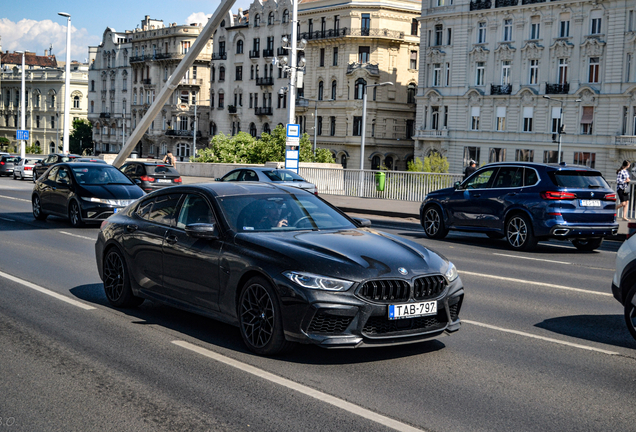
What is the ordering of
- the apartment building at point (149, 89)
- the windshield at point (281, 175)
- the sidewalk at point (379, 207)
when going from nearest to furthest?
the windshield at point (281, 175) < the sidewalk at point (379, 207) < the apartment building at point (149, 89)

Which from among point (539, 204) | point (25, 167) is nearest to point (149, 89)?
point (25, 167)

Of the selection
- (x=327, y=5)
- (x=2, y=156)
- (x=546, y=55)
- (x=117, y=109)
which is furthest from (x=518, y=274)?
(x=117, y=109)

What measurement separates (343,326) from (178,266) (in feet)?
7.16

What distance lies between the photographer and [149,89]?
113938 millimetres

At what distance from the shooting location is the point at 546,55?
65.8 meters

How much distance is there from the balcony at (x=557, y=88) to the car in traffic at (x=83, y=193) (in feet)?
168

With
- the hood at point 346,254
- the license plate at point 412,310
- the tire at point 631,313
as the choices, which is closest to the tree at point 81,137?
the hood at point 346,254

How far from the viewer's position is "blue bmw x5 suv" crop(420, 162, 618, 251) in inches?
621

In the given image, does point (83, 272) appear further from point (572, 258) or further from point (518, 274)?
point (572, 258)

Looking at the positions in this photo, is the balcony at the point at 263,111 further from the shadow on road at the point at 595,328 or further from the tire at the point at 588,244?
the shadow on road at the point at 595,328

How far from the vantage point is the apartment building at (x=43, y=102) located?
136625 mm

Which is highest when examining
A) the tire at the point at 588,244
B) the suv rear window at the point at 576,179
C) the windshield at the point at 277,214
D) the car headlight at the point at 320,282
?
the suv rear window at the point at 576,179

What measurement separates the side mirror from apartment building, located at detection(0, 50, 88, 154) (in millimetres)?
130119

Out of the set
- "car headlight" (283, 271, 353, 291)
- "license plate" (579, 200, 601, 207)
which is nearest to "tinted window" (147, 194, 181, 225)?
"car headlight" (283, 271, 353, 291)
